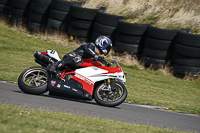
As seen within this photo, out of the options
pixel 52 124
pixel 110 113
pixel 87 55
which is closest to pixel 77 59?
pixel 87 55

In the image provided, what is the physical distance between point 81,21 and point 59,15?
177 centimetres

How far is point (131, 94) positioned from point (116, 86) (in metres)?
3.03

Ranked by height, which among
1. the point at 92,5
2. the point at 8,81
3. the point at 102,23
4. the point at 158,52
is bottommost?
the point at 8,81

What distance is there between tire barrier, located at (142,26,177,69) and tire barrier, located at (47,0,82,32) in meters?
5.38

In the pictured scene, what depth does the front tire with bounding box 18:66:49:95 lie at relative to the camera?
727 centimetres

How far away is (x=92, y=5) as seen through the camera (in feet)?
67.4

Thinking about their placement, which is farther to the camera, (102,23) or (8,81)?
(102,23)

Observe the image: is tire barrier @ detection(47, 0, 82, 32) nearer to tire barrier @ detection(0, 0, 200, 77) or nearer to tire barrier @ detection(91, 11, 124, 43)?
tire barrier @ detection(0, 0, 200, 77)

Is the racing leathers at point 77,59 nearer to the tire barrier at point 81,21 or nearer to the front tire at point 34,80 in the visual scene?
the front tire at point 34,80

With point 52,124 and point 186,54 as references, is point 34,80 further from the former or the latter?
point 186,54

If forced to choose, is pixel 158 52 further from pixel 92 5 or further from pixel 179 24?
pixel 92 5

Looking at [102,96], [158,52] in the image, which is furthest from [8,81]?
[158,52]

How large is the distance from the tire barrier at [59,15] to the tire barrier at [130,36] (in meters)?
3.87

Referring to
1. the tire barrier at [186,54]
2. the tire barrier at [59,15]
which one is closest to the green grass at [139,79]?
the tire barrier at [186,54]
